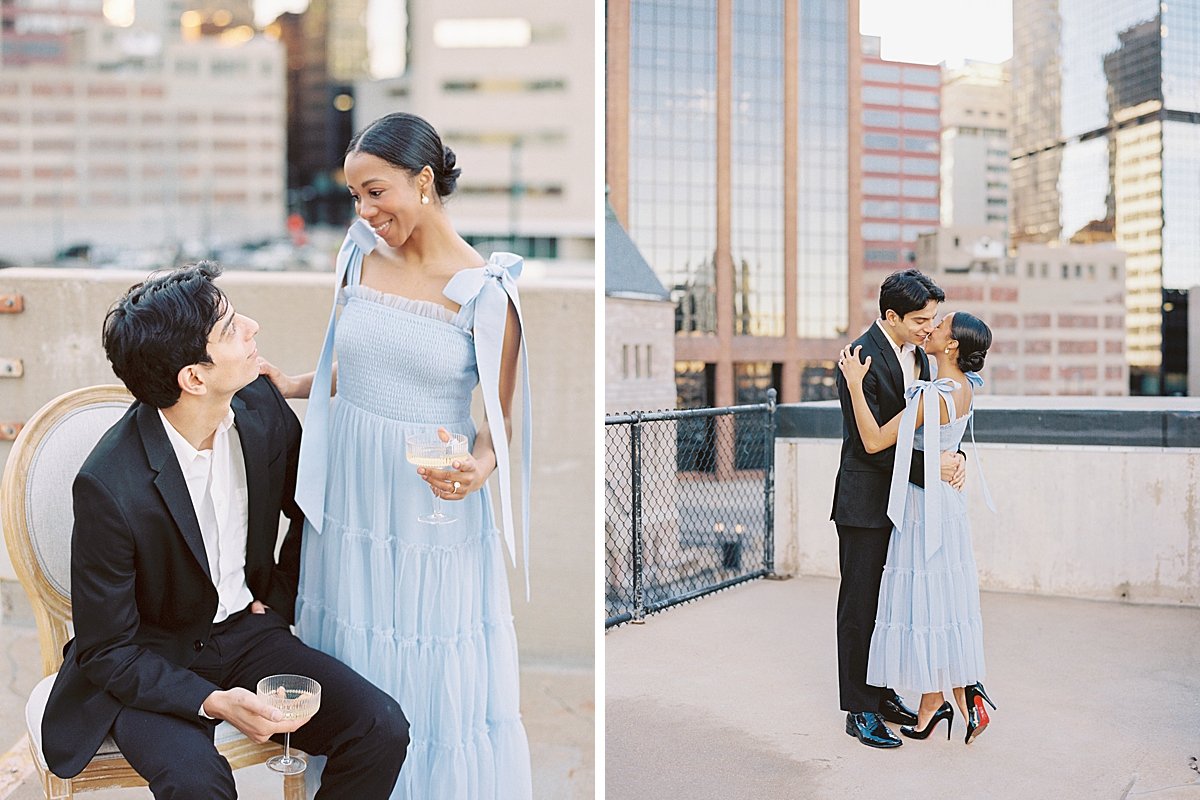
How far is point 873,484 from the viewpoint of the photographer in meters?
2.45

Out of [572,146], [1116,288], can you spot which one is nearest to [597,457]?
[572,146]

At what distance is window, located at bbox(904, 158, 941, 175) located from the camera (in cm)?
6108

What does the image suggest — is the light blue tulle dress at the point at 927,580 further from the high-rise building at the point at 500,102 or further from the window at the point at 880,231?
the window at the point at 880,231

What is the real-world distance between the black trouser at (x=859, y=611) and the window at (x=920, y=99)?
64.0 metres

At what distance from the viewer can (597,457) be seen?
163 cm

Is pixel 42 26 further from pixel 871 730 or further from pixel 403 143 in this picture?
pixel 871 730

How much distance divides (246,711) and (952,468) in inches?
72.8

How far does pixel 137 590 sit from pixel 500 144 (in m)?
56.5

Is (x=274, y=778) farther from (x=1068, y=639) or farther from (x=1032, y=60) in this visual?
(x=1032, y=60)

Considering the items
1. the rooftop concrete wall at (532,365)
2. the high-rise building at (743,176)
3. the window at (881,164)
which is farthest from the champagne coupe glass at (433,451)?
the window at (881,164)

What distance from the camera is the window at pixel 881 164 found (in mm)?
58469

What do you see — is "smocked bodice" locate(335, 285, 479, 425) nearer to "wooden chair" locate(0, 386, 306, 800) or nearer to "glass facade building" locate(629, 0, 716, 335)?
"wooden chair" locate(0, 386, 306, 800)

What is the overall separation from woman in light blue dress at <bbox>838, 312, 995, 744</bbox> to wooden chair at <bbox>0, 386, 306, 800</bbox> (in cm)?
160

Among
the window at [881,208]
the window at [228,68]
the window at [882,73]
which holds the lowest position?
the window at [881,208]
